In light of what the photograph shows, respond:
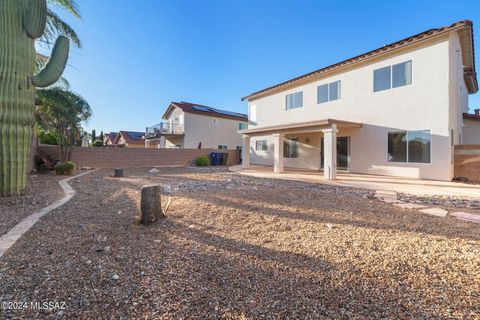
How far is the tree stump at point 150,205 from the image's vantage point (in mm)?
4360

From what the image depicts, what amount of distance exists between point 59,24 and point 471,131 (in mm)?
20607

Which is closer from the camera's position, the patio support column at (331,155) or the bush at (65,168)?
the patio support column at (331,155)

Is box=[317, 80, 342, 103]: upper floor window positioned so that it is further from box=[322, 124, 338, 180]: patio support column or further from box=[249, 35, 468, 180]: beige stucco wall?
box=[322, 124, 338, 180]: patio support column

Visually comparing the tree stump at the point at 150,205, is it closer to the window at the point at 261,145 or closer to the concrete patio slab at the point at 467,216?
the concrete patio slab at the point at 467,216

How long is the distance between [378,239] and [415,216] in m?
2.10

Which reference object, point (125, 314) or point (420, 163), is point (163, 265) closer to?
point (125, 314)

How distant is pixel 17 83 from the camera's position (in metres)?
6.01

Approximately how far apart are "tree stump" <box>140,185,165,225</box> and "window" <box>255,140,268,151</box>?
1546 cm

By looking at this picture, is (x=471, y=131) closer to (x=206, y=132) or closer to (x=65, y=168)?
(x=206, y=132)

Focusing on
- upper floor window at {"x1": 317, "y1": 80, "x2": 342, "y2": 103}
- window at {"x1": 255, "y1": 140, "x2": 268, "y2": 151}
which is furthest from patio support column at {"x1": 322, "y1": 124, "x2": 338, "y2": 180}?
window at {"x1": 255, "y1": 140, "x2": 268, "y2": 151}

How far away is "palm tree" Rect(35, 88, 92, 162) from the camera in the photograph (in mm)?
12453

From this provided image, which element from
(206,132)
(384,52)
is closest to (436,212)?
(384,52)

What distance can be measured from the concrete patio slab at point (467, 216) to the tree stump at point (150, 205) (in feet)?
21.2

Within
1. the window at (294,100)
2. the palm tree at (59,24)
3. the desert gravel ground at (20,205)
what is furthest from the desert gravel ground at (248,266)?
the window at (294,100)
